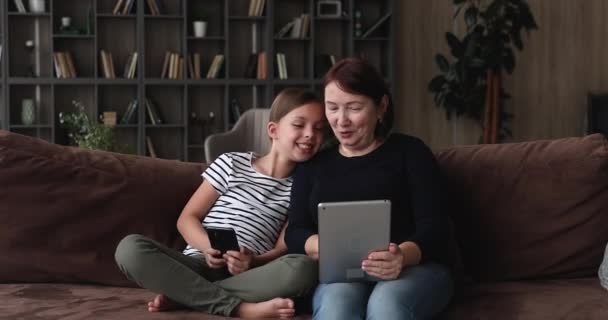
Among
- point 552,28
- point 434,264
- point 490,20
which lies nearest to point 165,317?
point 434,264

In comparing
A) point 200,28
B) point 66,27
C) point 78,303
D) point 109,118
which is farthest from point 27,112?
point 78,303

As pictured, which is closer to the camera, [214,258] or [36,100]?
[214,258]

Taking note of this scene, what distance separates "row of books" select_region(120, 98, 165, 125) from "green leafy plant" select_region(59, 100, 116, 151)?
0.76 feet

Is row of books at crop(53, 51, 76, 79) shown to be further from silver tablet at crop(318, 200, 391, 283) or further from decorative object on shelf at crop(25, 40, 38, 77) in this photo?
silver tablet at crop(318, 200, 391, 283)

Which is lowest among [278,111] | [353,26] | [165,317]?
[165,317]

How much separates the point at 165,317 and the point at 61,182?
0.61 metres

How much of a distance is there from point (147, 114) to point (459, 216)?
4645mm

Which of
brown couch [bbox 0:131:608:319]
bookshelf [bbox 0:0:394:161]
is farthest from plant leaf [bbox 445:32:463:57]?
brown couch [bbox 0:131:608:319]

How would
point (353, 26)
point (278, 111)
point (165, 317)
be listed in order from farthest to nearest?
point (353, 26) < point (278, 111) < point (165, 317)

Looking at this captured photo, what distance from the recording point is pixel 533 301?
6.96 feet

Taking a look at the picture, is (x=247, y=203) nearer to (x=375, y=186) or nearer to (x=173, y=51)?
(x=375, y=186)

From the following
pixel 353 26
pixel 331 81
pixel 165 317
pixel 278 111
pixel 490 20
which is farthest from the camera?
pixel 353 26

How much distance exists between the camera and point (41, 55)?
6660 millimetres

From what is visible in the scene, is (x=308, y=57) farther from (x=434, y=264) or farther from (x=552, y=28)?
(x=434, y=264)
